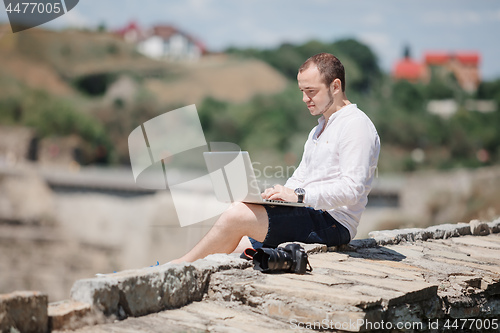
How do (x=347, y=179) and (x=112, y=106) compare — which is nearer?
(x=347, y=179)

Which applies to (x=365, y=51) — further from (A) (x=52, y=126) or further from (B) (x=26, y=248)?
(B) (x=26, y=248)

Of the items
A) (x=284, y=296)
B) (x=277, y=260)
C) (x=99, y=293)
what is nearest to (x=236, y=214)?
(x=277, y=260)

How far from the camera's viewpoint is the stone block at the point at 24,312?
242 centimetres

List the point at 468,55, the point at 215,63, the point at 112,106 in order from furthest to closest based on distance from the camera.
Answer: the point at 468,55
the point at 215,63
the point at 112,106

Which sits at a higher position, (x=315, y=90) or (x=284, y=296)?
→ (x=315, y=90)

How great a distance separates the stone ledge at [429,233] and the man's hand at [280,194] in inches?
39.0

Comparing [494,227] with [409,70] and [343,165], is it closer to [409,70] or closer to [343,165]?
[343,165]

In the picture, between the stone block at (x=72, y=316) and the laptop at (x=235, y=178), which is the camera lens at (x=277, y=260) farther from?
the stone block at (x=72, y=316)

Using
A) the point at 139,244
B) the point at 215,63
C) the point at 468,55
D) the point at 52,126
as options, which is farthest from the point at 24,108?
the point at 468,55

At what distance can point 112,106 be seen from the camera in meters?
54.4

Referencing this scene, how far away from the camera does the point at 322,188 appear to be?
12.3ft

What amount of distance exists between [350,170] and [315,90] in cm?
57

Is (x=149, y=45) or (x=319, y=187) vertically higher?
(x=149, y=45)

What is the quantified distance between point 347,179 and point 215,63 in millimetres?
76201
